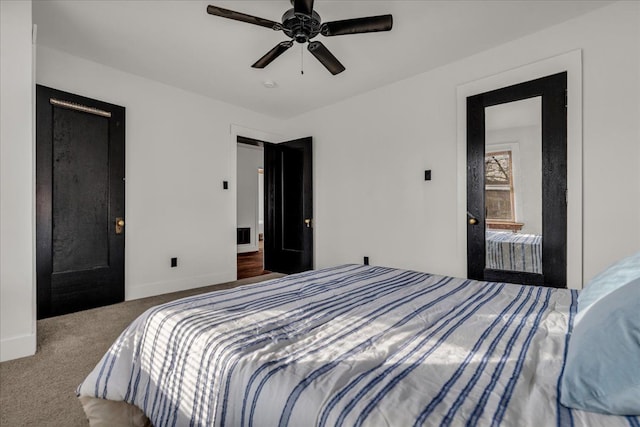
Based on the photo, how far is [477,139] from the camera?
9.60 ft

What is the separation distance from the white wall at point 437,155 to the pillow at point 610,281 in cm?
156

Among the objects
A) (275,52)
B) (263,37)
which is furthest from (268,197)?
(275,52)

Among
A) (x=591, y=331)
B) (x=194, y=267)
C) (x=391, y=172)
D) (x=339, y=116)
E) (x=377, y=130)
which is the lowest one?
(x=194, y=267)

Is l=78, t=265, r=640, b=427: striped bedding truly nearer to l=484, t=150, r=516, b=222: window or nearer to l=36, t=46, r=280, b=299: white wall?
l=484, t=150, r=516, b=222: window

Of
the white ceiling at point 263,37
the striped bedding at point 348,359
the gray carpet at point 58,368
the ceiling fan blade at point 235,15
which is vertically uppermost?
the white ceiling at point 263,37

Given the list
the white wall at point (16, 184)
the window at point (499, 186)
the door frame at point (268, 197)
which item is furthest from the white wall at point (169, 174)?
the window at point (499, 186)

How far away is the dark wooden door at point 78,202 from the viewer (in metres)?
2.73

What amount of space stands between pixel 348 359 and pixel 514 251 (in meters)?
2.51

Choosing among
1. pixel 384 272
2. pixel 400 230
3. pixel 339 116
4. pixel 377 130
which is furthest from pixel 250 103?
pixel 384 272

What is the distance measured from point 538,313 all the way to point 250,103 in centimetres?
402

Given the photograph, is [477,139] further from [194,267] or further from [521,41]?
[194,267]

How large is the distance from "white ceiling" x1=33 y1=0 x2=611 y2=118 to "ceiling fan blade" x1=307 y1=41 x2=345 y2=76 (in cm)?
33

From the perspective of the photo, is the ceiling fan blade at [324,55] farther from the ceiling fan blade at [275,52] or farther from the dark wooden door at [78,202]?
the dark wooden door at [78,202]

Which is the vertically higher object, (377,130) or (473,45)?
(473,45)
